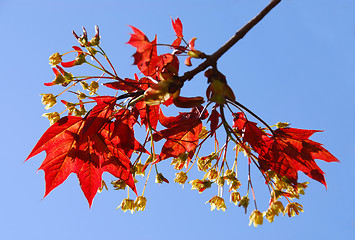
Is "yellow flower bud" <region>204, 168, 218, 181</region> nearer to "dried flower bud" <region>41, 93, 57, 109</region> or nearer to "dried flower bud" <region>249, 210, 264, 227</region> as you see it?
"dried flower bud" <region>249, 210, 264, 227</region>

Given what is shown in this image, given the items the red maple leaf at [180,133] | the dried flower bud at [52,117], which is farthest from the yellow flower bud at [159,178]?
the dried flower bud at [52,117]

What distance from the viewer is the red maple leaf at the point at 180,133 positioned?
3.57 ft

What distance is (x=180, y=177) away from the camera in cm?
121

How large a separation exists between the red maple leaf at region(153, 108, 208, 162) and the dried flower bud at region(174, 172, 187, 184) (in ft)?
0.45

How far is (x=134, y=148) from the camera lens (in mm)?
1082

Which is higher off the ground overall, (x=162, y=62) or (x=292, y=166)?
(x=162, y=62)

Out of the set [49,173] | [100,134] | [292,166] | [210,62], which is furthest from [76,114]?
[292,166]

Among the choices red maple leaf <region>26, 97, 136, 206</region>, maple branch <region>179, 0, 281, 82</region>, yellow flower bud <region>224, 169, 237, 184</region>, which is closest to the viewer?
maple branch <region>179, 0, 281, 82</region>

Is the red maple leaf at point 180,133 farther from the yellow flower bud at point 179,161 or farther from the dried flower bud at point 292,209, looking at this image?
the dried flower bud at point 292,209

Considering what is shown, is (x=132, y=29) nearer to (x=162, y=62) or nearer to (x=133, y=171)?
(x=162, y=62)

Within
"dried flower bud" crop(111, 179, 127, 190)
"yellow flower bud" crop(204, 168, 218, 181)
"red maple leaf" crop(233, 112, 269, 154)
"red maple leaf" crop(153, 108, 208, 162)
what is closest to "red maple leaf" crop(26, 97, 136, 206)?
"dried flower bud" crop(111, 179, 127, 190)

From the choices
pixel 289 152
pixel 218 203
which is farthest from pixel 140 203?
pixel 289 152

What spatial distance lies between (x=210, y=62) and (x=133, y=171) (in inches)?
18.4

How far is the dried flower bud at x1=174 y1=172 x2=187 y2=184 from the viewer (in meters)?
1.21
